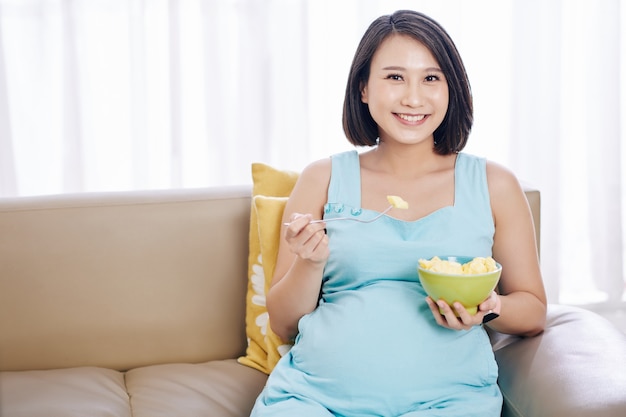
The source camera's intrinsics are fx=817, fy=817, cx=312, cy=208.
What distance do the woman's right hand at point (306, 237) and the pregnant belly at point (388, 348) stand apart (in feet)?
0.59

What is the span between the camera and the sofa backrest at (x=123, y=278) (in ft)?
6.66

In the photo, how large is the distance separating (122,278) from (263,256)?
1.24 ft

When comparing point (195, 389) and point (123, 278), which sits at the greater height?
point (123, 278)

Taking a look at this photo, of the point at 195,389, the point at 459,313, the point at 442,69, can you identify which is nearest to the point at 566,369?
the point at 459,313

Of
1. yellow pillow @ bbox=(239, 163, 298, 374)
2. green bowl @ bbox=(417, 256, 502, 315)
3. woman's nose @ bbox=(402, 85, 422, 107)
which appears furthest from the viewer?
yellow pillow @ bbox=(239, 163, 298, 374)

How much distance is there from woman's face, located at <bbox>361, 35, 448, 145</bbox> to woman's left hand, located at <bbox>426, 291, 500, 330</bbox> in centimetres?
41

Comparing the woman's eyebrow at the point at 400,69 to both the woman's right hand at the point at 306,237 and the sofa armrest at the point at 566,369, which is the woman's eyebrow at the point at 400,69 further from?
the sofa armrest at the point at 566,369

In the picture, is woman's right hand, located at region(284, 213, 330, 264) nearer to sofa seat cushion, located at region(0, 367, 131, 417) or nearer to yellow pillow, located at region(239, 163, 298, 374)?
yellow pillow, located at region(239, 163, 298, 374)

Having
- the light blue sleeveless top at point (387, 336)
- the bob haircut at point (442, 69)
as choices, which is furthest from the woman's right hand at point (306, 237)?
the bob haircut at point (442, 69)

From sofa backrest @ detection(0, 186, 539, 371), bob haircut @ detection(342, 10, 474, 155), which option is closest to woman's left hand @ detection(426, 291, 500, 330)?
bob haircut @ detection(342, 10, 474, 155)

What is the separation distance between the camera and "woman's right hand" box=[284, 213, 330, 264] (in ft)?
4.94

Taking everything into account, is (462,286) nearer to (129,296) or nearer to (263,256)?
(263,256)

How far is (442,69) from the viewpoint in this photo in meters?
1.77

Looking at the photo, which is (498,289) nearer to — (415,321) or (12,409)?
(415,321)
